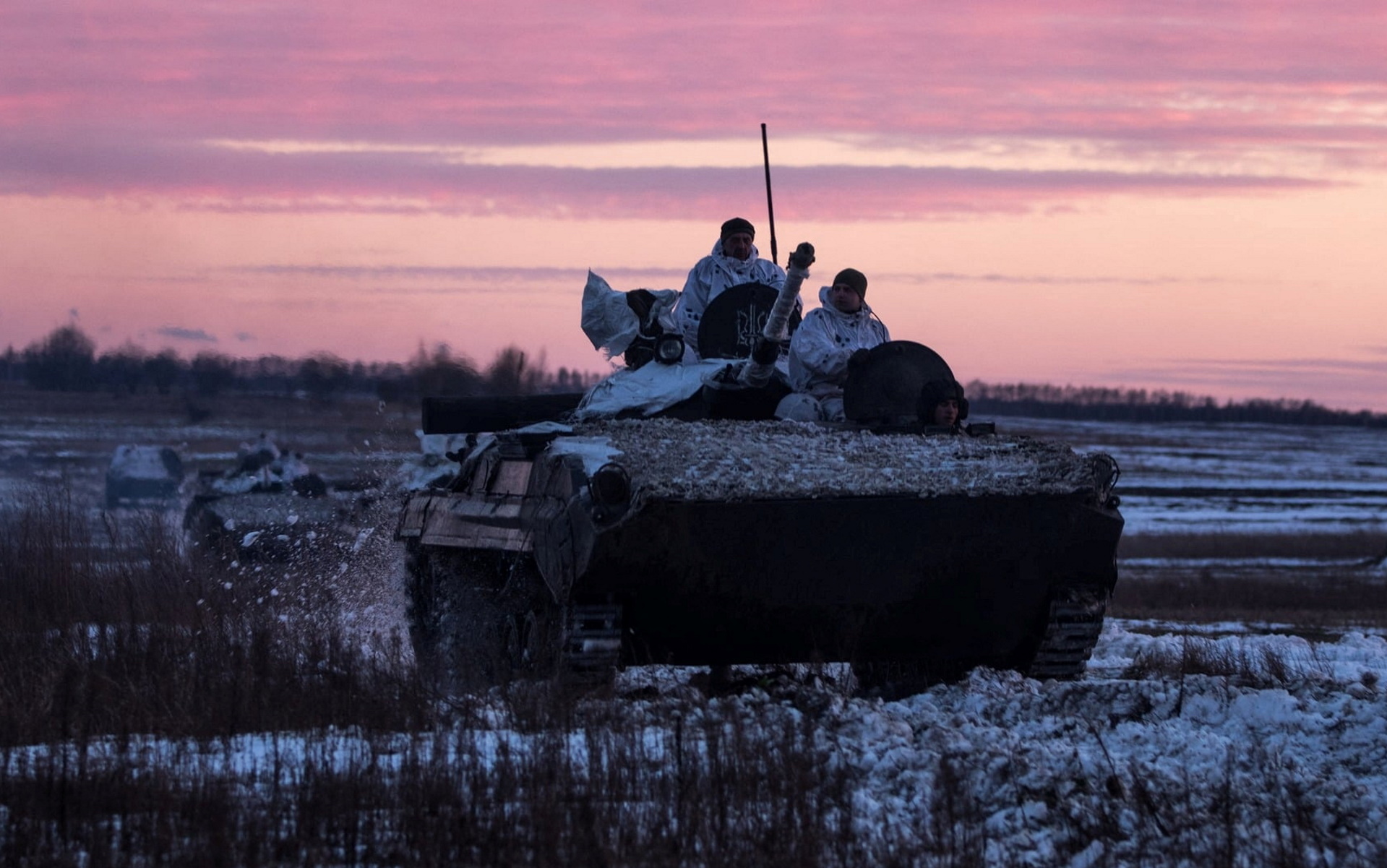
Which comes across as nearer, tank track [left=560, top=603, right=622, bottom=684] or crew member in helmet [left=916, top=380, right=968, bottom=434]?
tank track [left=560, top=603, right=622, bottom=684]


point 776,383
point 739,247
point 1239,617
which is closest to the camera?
point 776,383

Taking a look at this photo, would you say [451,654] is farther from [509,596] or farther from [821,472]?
[821,472]

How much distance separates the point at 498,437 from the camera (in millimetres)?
9008

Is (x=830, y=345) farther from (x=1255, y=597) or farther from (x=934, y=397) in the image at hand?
(x=1255, y=597)

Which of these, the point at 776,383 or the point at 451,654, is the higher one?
the point at 776,383

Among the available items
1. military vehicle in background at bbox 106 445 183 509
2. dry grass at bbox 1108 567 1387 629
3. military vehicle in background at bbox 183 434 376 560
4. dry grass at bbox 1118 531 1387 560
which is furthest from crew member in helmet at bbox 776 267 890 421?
military vehicle in background at bbox 106 445 183 509

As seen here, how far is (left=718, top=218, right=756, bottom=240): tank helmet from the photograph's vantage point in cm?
1118

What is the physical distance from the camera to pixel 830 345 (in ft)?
31.6

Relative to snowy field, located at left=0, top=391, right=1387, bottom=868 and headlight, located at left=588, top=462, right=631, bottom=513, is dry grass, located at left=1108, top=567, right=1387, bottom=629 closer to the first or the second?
snowy field, located at left=0, top=391, right=1387, bottom=868

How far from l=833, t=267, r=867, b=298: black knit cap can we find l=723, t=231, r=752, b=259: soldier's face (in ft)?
4.20

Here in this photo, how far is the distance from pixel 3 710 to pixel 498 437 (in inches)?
112

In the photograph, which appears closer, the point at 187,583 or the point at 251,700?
the point at 251,700

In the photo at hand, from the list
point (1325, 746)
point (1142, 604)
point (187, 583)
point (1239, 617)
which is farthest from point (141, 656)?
point (1142, 604)

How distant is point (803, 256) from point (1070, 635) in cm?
207
